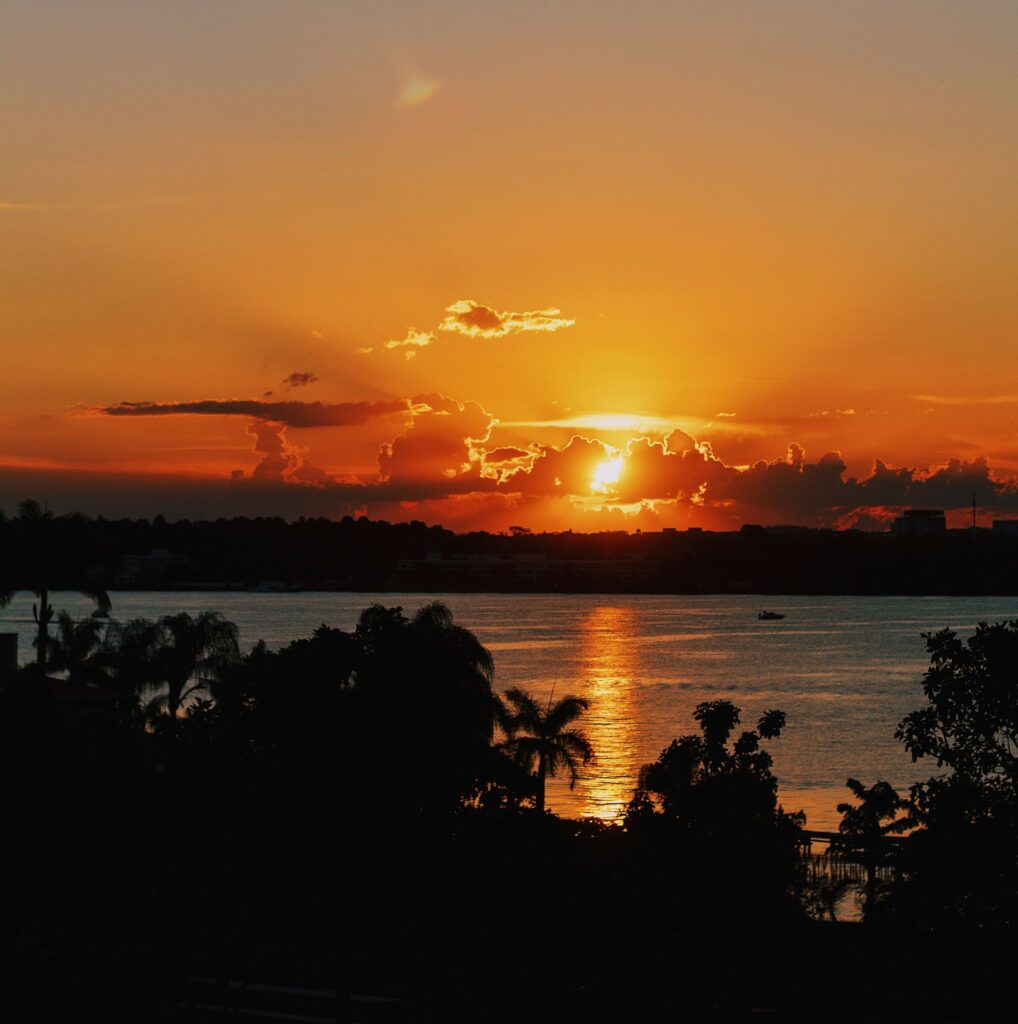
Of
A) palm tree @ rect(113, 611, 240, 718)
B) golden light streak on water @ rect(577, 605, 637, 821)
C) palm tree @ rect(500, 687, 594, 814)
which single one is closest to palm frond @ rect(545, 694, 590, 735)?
palm tree @ rect(500, 687, 594, 814)

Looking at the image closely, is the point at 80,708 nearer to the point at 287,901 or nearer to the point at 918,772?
the point at 287,901

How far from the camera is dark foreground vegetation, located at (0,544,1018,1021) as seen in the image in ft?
68.2

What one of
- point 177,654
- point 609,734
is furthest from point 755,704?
point 177,654

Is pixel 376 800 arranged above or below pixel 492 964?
above

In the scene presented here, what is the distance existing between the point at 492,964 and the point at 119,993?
10.6 meters

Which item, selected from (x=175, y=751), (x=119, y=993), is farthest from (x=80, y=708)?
(x=119, y=993)

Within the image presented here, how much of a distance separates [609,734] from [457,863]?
8252 cm

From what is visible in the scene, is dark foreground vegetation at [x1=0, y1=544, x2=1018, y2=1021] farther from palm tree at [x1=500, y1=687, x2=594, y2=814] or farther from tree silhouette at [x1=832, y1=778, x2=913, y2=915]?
palm tree at [x1=500, y1=687, x2=594, y2=814]

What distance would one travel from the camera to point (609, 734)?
108 metres

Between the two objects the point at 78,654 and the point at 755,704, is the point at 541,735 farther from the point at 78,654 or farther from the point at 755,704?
the point at 755,704

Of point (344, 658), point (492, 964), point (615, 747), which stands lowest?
point (615, 747)

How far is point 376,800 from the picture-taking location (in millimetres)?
24750

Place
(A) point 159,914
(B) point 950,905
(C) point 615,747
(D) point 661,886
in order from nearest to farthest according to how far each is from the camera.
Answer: (B) point 950,905 → (D) point 661,886 → (A) point 159,914 → (C) point 615,747

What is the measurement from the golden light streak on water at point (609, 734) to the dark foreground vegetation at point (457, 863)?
4101 millimetres
